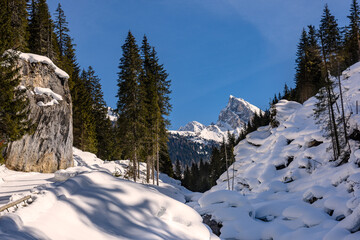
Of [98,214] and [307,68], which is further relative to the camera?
[307,68]

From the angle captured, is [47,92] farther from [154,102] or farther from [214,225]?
[214,225]

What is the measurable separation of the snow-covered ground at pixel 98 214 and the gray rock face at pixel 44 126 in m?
16.2

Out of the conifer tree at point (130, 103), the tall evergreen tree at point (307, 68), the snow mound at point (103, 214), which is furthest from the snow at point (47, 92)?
the tall evergreen tree at point (307, 68)

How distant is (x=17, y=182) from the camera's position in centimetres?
1608

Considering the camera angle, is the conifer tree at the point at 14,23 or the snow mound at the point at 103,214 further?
the conifer tree at the point at 14,23

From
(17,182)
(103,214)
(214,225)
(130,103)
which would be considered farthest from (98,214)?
(130,103)

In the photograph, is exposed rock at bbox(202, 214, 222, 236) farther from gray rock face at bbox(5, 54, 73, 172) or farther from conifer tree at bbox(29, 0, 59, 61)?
conifer tree at bbox(29, 0, 59, 61)

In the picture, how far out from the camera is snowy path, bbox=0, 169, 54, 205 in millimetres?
13812

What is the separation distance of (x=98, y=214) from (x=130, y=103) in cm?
1965

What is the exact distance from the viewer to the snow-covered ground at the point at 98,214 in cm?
427

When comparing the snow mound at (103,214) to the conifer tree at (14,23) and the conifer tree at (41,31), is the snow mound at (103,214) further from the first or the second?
the conifer tree at (41,31)

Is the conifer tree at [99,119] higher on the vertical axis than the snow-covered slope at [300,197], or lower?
higher

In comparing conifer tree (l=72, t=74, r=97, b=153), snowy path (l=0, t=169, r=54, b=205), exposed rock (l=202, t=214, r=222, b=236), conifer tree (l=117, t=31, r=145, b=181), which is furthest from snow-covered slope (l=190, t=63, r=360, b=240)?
conifer tree (l=72, t=74, r=97, b=153)

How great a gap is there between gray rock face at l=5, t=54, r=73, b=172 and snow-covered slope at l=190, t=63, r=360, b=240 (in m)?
14.6
